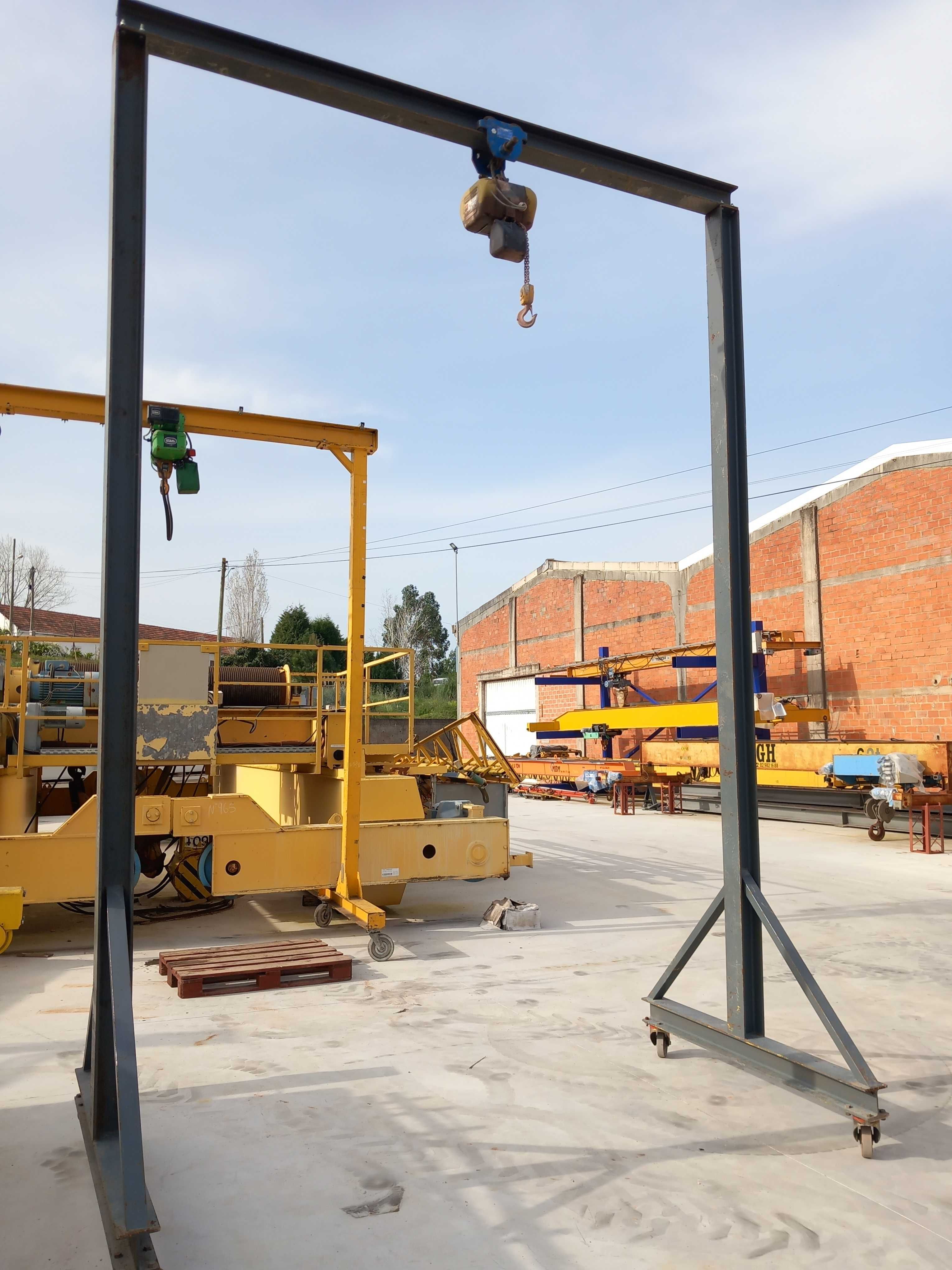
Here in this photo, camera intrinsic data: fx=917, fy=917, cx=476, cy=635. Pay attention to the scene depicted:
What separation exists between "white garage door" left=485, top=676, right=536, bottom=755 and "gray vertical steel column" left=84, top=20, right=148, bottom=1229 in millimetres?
23667

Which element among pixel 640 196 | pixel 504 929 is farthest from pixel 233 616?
pixel 640 196

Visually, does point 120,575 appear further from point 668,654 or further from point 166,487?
point 668,654

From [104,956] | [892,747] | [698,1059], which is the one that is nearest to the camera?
[104,956]

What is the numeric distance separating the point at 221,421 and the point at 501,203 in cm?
378

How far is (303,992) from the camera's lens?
5.96 meters

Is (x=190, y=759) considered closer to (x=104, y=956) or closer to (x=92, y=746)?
(x=92, y=746)

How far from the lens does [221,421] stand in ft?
23.9

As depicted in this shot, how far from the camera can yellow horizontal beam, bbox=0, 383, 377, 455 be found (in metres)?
6.80

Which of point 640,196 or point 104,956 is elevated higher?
point 640,196

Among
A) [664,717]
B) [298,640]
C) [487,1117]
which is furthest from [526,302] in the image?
[298,640]

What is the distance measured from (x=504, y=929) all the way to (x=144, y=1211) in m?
5.39

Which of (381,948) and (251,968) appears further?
(381,948)

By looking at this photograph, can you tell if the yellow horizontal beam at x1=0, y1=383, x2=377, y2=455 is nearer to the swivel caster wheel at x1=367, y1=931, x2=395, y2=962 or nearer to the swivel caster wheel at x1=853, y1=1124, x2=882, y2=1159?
the swivel caster wheel at x1=367, y1=931, x2=395, y2=962

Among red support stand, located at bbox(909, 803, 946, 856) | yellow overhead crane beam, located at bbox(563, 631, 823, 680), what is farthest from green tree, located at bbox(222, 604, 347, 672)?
red support stand, located at bbox(909, 803, 946, 856)
